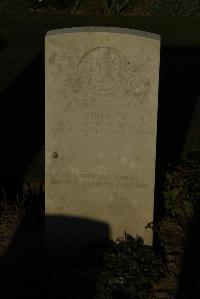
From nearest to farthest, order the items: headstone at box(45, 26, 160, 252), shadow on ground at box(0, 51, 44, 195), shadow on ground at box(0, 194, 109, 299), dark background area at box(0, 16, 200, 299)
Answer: shadow on ground at box(0, 194, 109, 299) < headstone at box(45, 26, 160, 252) < dark background area at box(0, 16, 200, 299) < shadow on ground at box(0, 51, 44, 195)

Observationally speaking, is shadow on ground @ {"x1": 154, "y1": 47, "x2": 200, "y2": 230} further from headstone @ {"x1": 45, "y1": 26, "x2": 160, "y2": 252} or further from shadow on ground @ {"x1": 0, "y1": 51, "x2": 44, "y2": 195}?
shadow on ground @ {"x1": 0, "y1": 51, "x2": 44, "y2": 195}

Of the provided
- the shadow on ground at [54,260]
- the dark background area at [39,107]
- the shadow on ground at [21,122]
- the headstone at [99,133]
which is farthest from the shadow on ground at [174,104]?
the shadow on ground at [21,122]

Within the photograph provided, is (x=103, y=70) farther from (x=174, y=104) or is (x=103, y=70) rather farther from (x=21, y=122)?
(x=174, y=104)

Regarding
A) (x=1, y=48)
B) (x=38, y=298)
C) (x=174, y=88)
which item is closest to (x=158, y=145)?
(x=174, y=88)

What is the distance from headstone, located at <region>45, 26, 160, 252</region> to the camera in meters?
5.70

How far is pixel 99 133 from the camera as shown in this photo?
5934mm

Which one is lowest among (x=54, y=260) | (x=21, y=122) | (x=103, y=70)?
(x=54, y=260)

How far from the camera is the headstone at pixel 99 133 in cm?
570

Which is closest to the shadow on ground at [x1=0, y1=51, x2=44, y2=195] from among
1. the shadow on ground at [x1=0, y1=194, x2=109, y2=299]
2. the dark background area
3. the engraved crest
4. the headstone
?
the dark background area

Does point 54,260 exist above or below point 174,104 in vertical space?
below

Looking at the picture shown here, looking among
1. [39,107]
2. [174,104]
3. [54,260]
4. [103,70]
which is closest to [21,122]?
[39,107]

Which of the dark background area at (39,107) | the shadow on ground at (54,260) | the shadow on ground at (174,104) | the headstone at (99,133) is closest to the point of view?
the shadow on ground at (54,260)

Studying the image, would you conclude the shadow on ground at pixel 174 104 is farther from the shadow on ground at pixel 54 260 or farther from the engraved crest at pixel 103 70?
the engraved crest at pixel 103 70

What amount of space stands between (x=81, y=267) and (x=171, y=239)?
1095 millimetres
